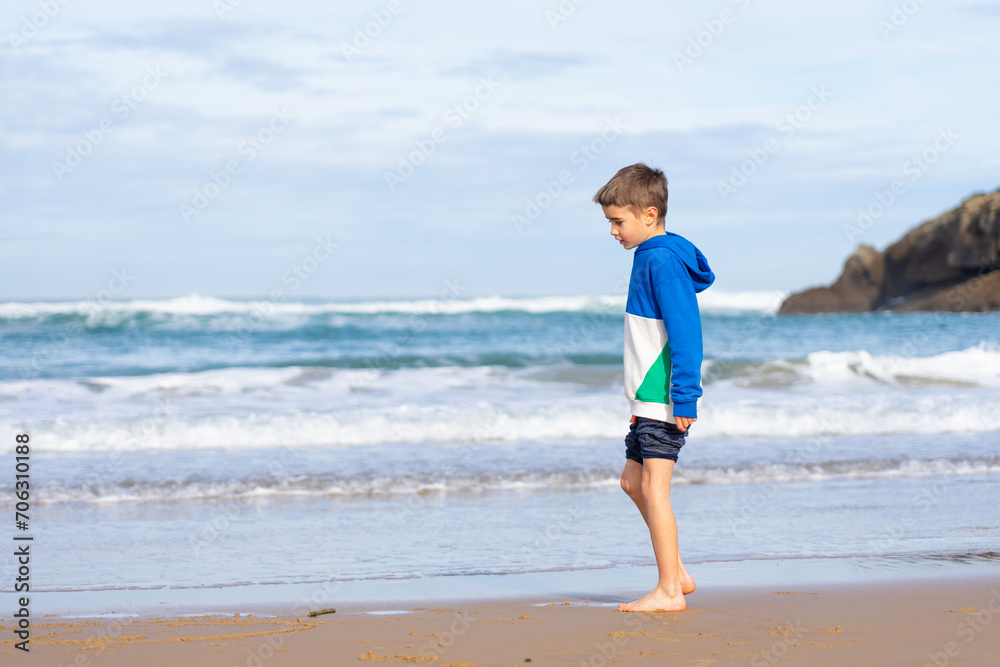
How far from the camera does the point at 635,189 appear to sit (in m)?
3.43

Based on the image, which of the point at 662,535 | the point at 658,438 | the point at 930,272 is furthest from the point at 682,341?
the point at 930,272

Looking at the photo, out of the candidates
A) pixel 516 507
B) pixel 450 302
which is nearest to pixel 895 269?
pixel 450 302

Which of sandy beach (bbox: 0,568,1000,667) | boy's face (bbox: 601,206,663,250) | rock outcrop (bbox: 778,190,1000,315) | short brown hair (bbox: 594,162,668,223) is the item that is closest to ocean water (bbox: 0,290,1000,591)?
sandy beach (bbox: 0,568,1000,667)

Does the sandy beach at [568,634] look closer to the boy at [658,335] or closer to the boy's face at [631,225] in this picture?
the boy at [658,335]

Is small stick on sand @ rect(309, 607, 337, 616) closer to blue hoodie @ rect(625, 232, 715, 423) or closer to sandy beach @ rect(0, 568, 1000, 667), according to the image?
sandy beach @ rect(0, 568, 1000, 667)

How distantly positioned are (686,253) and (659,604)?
1371 millimetres

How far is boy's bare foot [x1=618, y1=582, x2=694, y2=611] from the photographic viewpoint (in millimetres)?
3551

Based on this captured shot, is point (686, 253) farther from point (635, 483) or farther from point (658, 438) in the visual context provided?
point (635, 483)

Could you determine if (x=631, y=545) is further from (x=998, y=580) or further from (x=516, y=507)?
(x=998, y=580)

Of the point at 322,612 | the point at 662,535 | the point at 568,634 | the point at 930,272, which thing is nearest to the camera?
the point at 568,634

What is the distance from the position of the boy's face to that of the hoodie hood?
0.03 metres

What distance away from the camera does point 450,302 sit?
48.7 meters

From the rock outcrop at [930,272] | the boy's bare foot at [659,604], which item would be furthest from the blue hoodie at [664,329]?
the rock outcrop at [930,272]

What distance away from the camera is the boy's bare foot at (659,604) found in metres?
3.55
